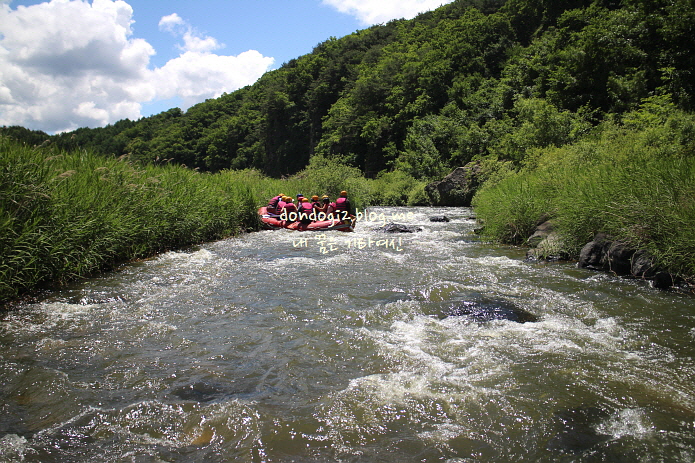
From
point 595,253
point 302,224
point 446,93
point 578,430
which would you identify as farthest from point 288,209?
point 446,93

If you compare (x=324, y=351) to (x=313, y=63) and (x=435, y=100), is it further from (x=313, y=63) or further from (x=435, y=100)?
(x=313, y=63)

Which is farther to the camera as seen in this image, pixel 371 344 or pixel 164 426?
pixel 371 344

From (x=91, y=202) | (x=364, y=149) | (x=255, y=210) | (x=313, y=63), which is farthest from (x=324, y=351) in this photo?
(x=313, y=63)

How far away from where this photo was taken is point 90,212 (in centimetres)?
670

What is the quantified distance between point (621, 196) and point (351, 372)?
20.0 feet

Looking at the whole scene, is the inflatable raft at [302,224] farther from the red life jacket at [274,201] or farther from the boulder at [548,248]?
the boulder at [548,248]

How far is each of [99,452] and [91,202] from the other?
5.53 metres

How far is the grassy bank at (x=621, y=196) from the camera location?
5.85 meters

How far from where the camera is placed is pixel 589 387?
3203mm

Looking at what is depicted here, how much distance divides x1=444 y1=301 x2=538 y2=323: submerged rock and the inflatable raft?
845 cm

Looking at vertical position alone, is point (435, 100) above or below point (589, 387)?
above

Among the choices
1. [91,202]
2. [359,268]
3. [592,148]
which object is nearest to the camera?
[91,202]

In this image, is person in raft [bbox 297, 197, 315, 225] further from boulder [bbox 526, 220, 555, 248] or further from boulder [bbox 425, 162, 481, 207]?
boulder [bbox 425, 162, 481, 207]

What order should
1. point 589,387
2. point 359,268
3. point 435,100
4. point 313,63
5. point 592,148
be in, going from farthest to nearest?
1. point 313,63
2. point 435,100
3. point 592,148
4. point 359,268
5. point 589,387
